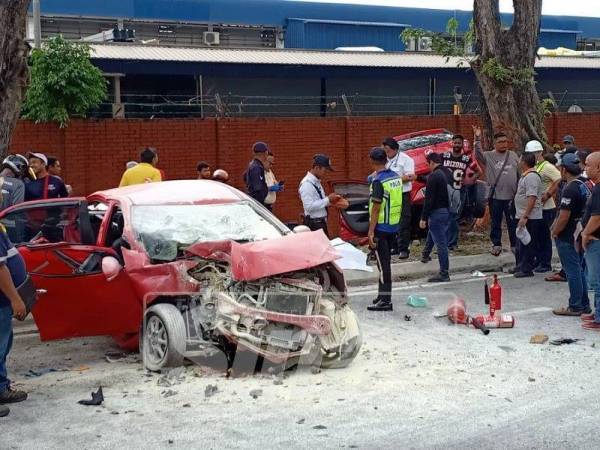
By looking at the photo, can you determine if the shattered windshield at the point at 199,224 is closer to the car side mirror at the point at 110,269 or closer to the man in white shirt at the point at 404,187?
the car side mirror at the point at 110,269

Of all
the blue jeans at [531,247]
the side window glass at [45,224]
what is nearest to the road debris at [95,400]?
the side window glass at [45,224]

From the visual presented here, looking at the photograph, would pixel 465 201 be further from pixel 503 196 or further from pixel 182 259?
pixel 182 259

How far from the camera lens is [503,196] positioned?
503 inches

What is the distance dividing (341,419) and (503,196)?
7502 mm

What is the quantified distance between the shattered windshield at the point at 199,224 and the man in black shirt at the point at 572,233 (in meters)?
3.25

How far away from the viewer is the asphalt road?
18.6 feet

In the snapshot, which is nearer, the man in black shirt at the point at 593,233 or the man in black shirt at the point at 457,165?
the man in black shirt at the point at 593,233

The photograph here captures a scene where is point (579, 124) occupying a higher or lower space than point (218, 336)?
higher

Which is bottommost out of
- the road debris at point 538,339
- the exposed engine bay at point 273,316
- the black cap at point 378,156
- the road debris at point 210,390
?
the road debris at point 538,339

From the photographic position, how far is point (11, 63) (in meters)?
9.84

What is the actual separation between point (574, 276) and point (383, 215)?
2.17 m

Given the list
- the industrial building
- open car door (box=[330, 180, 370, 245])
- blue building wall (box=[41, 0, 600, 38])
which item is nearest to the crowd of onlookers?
open car door (box=[330, 180, 370, 245])

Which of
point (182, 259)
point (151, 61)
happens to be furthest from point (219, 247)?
point (151, 61)

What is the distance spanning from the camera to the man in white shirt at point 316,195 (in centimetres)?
1094
